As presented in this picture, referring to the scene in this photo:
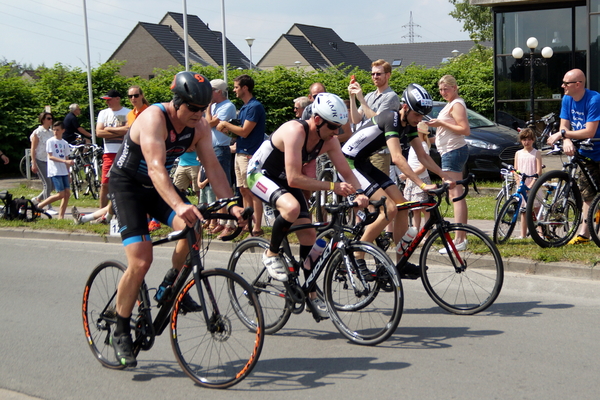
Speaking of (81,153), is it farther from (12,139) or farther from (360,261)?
(360,261)

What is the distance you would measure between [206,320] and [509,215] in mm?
5272

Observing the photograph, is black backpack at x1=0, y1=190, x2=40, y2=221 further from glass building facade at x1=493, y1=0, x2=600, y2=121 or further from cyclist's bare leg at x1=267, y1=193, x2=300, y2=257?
glass building facade at x1=493, y1=0, x2=600, y2=121

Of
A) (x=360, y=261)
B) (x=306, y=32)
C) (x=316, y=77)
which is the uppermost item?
(x=306, y=32)

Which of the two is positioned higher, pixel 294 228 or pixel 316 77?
pixel 316 77

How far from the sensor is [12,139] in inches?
943

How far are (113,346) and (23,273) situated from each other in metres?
4.51

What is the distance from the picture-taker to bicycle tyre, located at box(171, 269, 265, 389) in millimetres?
4465

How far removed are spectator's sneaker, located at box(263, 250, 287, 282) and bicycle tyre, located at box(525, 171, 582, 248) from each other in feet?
12.2

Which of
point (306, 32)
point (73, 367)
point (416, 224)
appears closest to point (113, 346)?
point (73, 367)

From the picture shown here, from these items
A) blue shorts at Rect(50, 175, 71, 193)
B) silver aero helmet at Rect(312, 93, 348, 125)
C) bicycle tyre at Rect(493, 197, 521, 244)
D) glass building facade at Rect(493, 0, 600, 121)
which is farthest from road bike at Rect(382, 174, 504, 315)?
glass building facade at Rect(493, 0, 600, 121)

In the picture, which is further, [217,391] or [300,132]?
[300,132]

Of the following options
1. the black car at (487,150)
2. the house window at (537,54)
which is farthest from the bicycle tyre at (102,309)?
the house window at (537,54)

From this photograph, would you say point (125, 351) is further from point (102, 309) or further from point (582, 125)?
point (582, 125)

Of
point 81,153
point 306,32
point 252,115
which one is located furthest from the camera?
point 306,32
